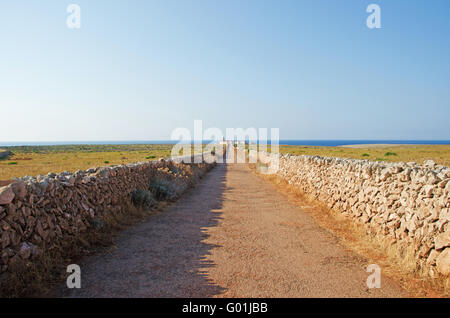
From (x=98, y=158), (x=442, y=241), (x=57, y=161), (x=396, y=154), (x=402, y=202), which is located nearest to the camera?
(x=442, y=241)

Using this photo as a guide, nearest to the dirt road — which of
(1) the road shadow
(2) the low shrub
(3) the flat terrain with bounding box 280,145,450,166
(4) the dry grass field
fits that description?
(1) the road shadow

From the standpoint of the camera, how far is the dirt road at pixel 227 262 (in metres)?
4.28

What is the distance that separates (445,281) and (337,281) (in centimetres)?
139

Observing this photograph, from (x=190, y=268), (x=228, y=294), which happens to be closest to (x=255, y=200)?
(x=190, y=268)

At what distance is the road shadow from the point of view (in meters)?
4.23

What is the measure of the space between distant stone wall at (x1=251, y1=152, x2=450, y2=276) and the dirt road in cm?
80

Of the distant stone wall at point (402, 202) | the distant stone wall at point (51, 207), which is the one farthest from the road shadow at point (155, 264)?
the distant stone wall at point (402, 202)

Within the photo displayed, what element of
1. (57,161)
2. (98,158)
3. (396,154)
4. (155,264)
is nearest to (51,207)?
(155,264)

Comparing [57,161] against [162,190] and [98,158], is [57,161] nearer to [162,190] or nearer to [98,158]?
[98,158]

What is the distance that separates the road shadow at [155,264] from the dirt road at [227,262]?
13mm

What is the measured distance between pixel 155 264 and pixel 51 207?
2059 millimetres

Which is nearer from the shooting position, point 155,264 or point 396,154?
point 155,264

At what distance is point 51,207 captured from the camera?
525 cm
